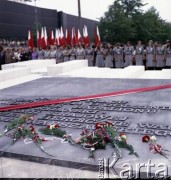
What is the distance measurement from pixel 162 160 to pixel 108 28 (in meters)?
31.0

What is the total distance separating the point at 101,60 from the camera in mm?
13844

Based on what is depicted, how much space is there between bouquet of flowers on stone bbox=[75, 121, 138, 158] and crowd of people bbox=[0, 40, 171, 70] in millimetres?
9856

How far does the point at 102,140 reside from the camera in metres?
3.33

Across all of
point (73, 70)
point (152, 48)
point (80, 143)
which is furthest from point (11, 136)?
point (152, 48)

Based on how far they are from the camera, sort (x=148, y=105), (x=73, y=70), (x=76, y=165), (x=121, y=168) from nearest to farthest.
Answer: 1. (x=121, y=168)
2. (x=76, y=165)
3. (x=148, y=105)
4. (x=73, y=70)

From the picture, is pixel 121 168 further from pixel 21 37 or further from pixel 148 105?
pixel 21 37

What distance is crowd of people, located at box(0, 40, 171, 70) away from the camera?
42.0ft

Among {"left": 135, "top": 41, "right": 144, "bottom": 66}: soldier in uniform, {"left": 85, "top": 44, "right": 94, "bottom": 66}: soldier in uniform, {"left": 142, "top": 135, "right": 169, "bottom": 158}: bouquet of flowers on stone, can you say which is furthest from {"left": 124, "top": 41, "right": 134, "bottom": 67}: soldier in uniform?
{"left": 142, "top": 135, "right": 169, "bottom": 158}: bouquet of flowers on stone

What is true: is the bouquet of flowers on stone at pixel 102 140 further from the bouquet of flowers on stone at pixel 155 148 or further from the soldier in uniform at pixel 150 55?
the soldier in uniform at pixel 150 55

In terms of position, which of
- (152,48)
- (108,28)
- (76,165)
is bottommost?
(76,165)

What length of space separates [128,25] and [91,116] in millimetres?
29235

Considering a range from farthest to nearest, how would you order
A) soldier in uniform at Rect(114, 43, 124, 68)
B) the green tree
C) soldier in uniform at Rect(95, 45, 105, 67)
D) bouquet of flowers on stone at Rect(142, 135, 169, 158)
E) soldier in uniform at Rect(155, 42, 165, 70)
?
the green tree
soldier in uniform at Rect(95, 45, 105, 67)
soldier in uniform at Rect(114, 43, 124, 68)
soldier in uniform at Rect(155, 42, 165, 70)
bouquet of flowers on stone at Rect(142, 135, 169, 158)

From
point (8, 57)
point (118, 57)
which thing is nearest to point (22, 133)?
point (118, 57)

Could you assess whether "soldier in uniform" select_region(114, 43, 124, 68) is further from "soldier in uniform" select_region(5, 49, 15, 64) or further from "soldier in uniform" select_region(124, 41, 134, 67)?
"soldier in uniform" select_region(5, 49, 15, 64)
